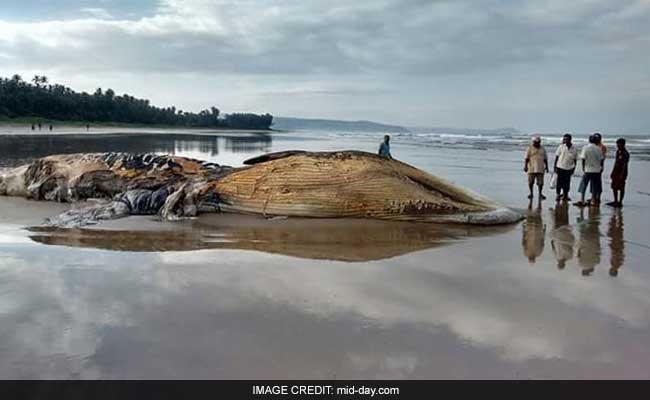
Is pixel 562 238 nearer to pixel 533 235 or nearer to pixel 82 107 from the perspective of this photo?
pixel 533 235

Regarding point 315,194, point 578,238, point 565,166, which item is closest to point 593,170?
point 565,166

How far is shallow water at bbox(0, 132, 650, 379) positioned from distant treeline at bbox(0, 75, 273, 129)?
86.0 m

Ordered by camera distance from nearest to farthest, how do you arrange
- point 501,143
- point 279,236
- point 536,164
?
point 279,236, point 536,164, point 501,143

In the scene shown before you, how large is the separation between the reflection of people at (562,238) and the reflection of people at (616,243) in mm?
441

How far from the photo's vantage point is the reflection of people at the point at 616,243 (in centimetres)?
580

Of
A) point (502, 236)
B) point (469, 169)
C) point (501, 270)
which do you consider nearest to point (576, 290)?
point (501, 270)

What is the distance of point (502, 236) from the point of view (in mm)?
7348

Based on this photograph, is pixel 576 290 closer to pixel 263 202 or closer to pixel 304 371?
pixel 304 371

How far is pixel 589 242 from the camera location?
Answer: 6.98 m

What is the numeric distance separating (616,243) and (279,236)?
434 centimetres

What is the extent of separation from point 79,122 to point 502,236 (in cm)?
9786

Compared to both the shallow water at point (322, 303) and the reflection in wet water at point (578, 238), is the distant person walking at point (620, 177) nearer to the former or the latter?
the reflection in wet water at point (578, 238)

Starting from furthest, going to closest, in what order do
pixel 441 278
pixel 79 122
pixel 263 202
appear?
1. pixel 79 122
2. pixel 263 202
3. pixel 441 278

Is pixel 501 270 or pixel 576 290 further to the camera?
pixel 501 270
